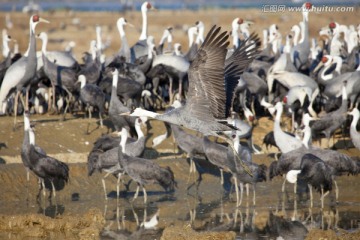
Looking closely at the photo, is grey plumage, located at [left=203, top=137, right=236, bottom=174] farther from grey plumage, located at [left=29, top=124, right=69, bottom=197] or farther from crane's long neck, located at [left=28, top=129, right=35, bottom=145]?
crane's long neck, located at [left=28, top=129, right=35, bottom=145]

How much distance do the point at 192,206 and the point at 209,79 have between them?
12.3 ft

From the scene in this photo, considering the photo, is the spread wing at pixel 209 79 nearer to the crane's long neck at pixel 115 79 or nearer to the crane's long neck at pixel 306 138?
the crane's long neck at pixel 306 138

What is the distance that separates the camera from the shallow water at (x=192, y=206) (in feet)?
42.9

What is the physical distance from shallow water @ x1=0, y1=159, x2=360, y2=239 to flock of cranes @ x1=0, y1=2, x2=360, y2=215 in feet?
1.15

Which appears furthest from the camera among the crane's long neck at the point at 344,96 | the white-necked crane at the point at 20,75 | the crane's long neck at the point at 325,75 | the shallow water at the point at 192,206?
the crane's long neck at the point at 325,75

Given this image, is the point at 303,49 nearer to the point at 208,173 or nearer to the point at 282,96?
the point at 282,96

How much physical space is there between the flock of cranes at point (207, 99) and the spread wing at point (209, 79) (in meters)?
0.01

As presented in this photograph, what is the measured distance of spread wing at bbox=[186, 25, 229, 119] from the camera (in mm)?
11250

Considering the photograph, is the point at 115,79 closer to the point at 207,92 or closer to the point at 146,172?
the point at 146,172

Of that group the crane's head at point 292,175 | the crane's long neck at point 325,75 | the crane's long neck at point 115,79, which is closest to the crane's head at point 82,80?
the crane's long neck at point 115,79

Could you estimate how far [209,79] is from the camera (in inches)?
452

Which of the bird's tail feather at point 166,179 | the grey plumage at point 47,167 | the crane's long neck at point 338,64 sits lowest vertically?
the bird's tail feather at point 166,179

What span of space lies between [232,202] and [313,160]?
Answer: 1.57m

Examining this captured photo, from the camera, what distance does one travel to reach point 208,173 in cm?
1677
